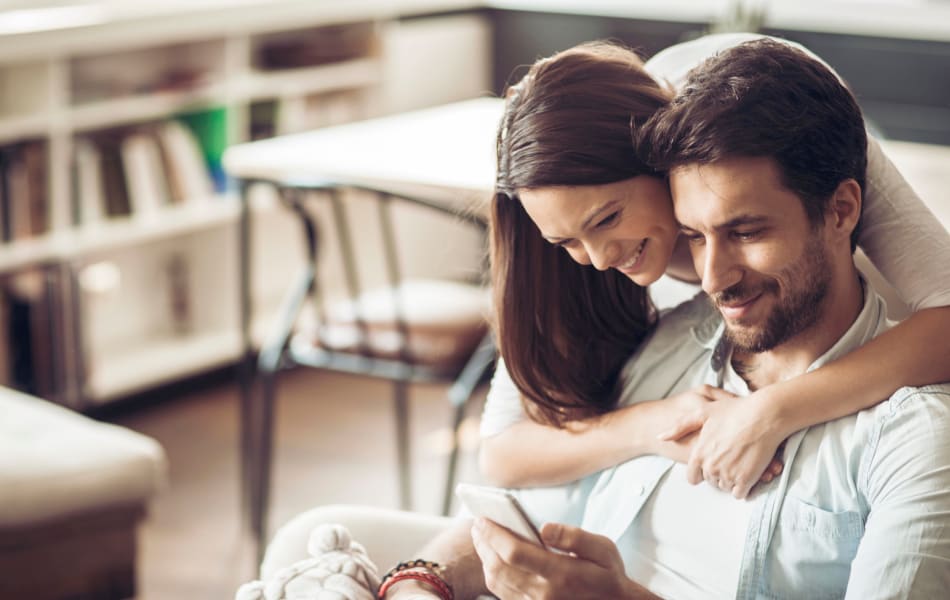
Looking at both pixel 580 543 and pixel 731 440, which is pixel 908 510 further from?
pixel 580 543

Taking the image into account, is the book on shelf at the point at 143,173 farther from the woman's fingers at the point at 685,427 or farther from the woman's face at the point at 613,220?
the woman's fingers at the point at 685,427

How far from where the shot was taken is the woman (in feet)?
4.42

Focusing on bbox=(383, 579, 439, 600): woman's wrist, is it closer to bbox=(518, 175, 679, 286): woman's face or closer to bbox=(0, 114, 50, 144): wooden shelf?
bbox=(518, 175, 679, 286): woman's face

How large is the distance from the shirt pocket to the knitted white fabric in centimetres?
43

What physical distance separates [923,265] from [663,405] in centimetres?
31

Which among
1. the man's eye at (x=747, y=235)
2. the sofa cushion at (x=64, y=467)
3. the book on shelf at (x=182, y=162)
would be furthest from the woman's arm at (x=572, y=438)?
the book on shelf at (x=182, y=162)

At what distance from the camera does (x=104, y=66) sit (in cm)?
387

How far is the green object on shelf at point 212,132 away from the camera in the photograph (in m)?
4.02

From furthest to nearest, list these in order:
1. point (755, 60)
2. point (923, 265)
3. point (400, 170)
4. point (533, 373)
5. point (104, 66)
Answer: point (104, 66) < point (400, 170) < point (533, 373) < point (923, 265) < point (755, 60)

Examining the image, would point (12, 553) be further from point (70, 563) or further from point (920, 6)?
point (920, 6)

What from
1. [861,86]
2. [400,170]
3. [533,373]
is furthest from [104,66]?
[533,373]

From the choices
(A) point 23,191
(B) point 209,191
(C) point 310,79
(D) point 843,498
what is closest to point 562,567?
(D) point 843,498

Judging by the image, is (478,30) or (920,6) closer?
(920,6)

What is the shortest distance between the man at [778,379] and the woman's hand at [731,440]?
0.02 m
